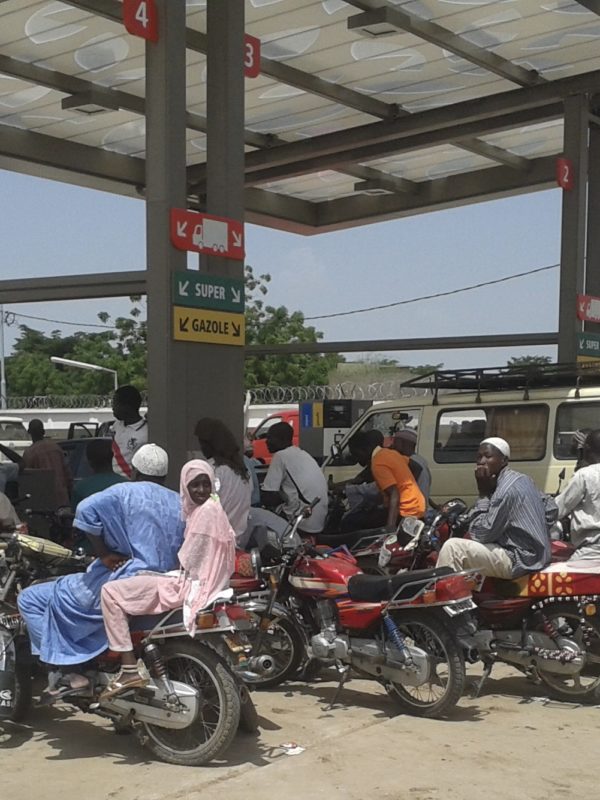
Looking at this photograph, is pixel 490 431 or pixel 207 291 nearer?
pixel 207 291

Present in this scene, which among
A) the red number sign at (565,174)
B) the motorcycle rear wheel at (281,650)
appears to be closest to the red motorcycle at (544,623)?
the motorcycle rear wheel at (281,650)

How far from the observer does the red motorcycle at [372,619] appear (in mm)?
6402

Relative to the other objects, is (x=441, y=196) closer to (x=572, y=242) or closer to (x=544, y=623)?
(x=572, y=242)

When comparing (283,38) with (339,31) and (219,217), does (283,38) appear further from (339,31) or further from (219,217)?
(219,217)

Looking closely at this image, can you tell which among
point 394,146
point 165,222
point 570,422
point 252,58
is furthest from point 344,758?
point 394,146

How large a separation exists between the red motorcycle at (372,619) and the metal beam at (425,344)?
13675 millimetres

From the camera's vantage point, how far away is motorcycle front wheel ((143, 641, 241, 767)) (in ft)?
17.7

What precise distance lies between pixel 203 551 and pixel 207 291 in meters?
4.74

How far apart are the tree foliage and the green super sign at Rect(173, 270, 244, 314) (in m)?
45.0

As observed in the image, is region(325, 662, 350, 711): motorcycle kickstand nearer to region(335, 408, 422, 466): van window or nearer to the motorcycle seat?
the motorcycle seat

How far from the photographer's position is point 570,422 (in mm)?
10734

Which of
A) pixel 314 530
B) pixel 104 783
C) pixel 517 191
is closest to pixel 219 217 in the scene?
pixel 314 530

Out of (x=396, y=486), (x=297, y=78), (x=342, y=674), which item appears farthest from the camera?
(x=297, y=78)

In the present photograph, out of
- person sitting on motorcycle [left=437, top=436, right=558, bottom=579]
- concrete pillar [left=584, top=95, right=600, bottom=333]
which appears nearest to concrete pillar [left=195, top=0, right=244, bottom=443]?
person sitting on motorcycle [left=437, top=436, right=558, bottom=579]
